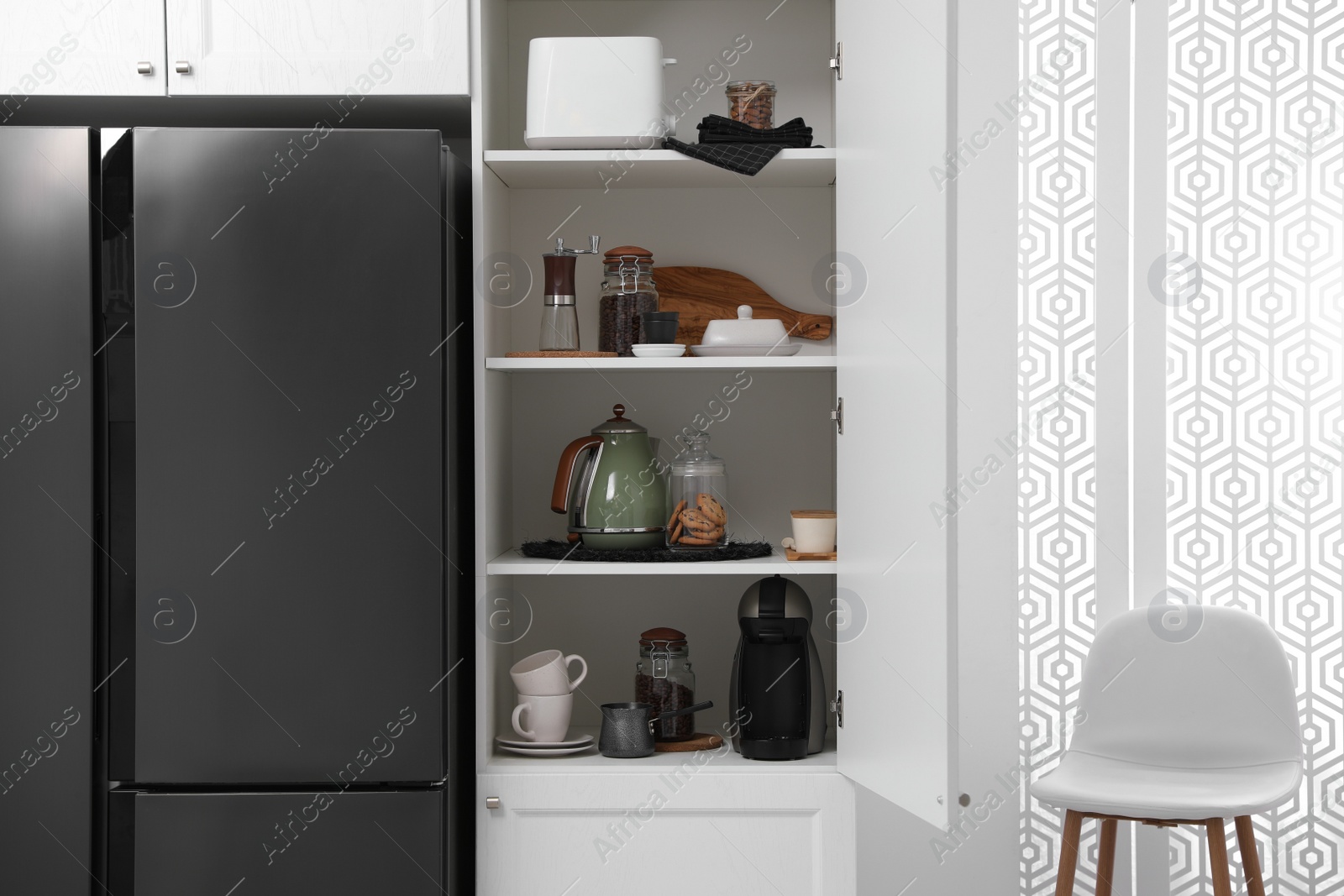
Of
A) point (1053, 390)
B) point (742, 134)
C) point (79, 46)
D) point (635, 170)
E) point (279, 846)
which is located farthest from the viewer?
point (1053, 390)

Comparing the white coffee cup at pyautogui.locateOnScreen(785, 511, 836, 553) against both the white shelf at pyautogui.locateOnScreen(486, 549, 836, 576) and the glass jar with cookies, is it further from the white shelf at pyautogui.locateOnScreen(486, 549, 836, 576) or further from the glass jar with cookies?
the glass jar with cookies

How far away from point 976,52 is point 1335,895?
5.89 ft

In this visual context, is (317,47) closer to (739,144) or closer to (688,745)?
(739,144)

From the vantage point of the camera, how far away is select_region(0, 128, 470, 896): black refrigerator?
1.44 metres

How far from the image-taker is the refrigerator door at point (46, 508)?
143cm

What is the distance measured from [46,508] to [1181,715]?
1.97 m

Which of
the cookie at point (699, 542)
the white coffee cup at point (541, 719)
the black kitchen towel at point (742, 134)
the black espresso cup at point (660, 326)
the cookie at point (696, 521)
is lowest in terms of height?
the white coffee cup at point (541, 719)

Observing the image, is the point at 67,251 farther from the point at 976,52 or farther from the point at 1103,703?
the point at 1103,703

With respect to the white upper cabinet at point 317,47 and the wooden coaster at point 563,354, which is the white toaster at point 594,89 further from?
the wooden coaster at point 563,354

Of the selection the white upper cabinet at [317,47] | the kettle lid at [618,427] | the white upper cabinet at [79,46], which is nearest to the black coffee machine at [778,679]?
the kettle lid at [618,427]

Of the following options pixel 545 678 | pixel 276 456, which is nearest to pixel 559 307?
pixel 276 456

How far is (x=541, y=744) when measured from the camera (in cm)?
166

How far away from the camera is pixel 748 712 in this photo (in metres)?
1.66

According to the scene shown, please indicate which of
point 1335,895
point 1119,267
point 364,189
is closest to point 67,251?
point 364,189
